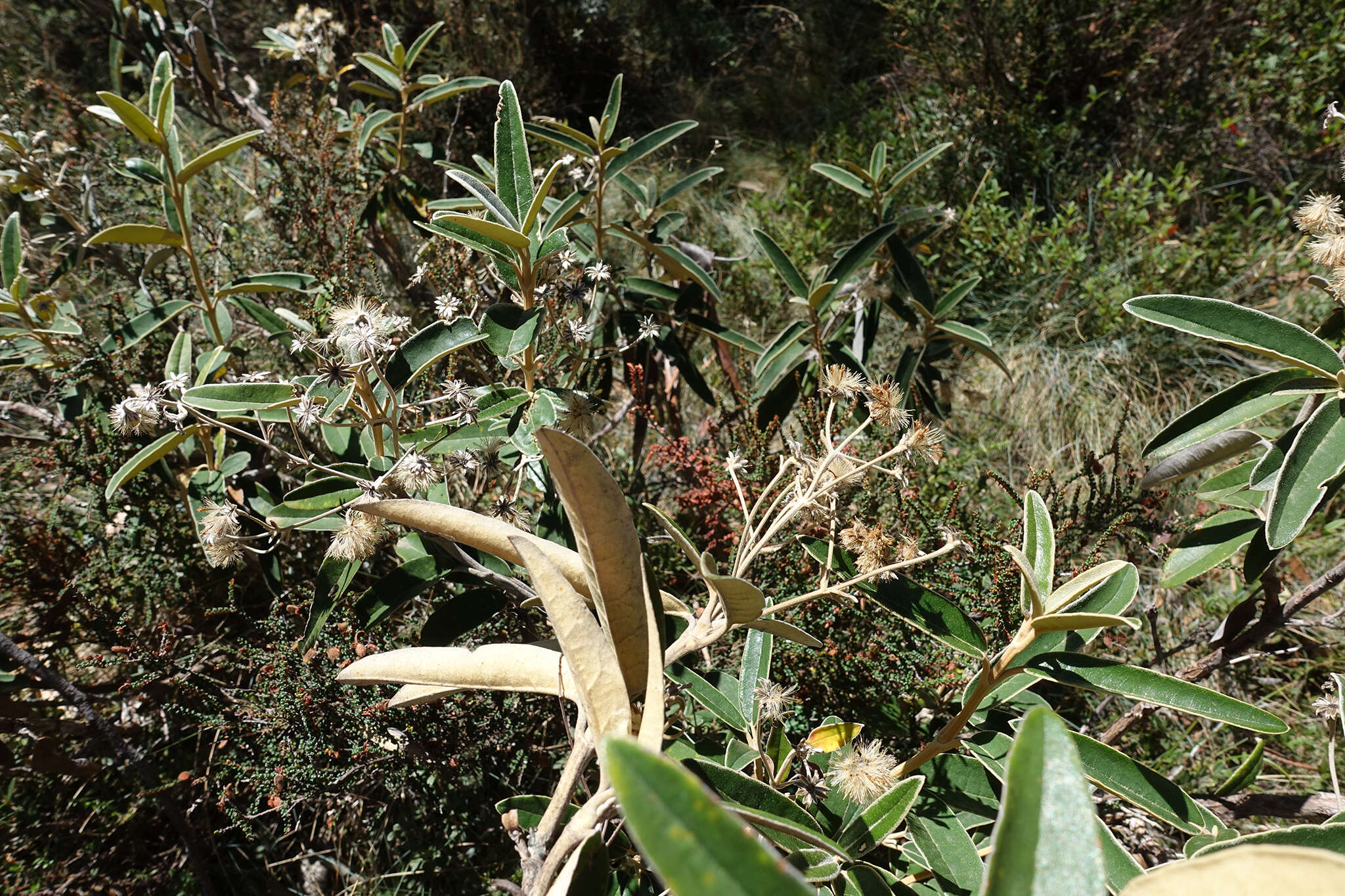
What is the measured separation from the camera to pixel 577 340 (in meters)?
1.17

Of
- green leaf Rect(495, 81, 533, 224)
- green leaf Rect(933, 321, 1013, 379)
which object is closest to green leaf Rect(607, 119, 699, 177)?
green leaf Rect(495, 81, 533, 224)

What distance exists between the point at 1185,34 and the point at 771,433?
141 inches

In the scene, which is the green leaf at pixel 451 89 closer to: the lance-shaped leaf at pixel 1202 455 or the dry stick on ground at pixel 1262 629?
the lance-shaped leaf at pixel 1202 455

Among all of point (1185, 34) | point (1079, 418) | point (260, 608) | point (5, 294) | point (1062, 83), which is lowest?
point (260, 608)

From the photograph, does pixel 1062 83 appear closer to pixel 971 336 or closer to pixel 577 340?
pixel 971 336

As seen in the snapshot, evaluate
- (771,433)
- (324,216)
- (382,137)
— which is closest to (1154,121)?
(771,433)

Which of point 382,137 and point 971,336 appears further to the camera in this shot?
point 382,137

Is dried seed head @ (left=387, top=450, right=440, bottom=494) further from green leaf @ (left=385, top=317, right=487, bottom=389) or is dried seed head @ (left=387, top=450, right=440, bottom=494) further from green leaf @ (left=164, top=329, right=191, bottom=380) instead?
green leaf @ (left=164, top=329, right=191, bottom=380)

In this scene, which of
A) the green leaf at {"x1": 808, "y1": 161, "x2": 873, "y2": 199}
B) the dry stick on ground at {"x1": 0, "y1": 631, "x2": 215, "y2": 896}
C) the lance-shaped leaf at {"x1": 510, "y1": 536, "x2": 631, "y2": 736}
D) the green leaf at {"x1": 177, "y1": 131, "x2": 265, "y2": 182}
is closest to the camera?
the lance-shaped leaf at {"x1": 510, "y1": 536, "x2": 631, "y2": 736}

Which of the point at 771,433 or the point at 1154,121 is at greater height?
the point at 1154,121

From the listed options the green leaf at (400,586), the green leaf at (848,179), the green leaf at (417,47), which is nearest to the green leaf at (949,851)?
the green leaf at (400,586)

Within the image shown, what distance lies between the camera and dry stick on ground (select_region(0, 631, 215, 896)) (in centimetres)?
127

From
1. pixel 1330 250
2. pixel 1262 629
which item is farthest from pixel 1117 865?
pixel 1330 250

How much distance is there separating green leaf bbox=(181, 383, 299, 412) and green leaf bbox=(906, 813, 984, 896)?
0.99 metres
